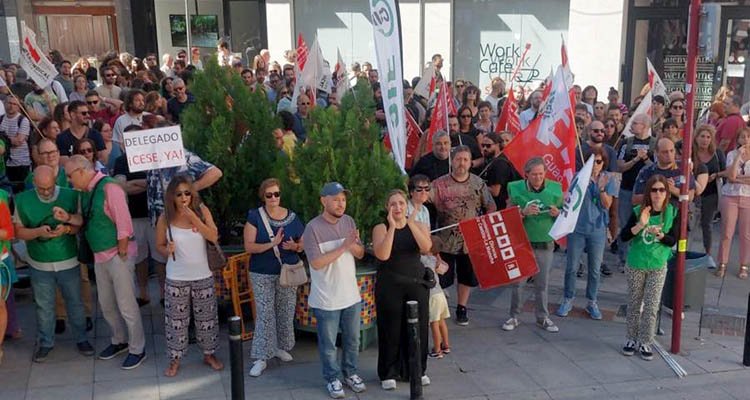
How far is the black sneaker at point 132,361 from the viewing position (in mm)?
6434

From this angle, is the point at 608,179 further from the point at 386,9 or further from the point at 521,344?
the point at 386,9

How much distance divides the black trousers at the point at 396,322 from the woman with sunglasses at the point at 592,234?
7.89 feet

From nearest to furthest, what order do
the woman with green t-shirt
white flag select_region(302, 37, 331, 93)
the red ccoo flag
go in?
the woman with green t-shirt
the red ccoo flag
white flag select_region(302, 37, 331, 93)

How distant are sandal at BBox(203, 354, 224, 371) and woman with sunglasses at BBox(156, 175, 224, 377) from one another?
17 cm

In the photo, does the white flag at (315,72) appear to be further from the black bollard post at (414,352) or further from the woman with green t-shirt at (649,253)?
the black bollard post at (414,352)

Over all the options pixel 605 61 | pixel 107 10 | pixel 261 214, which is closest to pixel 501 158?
pixel 261 214

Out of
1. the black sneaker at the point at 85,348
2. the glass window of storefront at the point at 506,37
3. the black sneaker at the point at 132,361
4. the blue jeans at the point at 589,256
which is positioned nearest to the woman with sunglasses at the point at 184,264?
the black sneaker at the point at 132,361

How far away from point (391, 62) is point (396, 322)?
7.67 ft

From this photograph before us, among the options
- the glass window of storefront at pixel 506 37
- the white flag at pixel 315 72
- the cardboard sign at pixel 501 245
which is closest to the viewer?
the cardboard sign at pixel 501 245

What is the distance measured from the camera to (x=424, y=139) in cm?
920

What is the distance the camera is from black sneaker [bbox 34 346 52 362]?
21.5 feet

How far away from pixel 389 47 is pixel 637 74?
519 inches

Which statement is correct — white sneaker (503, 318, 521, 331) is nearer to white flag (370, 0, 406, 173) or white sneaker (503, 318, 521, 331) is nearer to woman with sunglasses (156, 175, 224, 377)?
white flag (370, 0, 406, 173)

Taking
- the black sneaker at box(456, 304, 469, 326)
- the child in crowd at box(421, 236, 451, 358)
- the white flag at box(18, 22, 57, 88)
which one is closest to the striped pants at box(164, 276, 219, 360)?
the child in crowd at box(421, 236, 451, 358)
